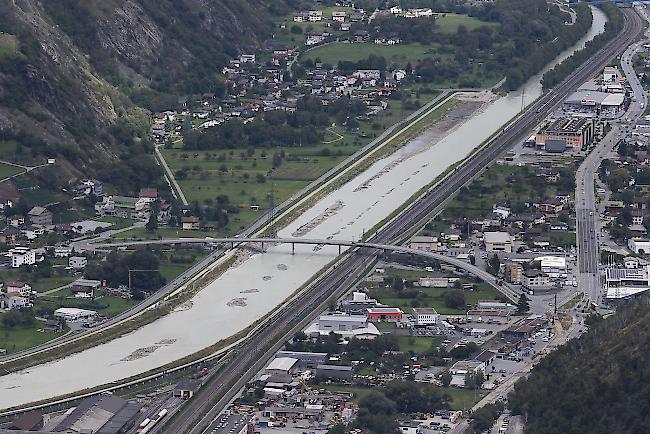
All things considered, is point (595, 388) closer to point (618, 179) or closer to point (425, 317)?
point (425, 317)

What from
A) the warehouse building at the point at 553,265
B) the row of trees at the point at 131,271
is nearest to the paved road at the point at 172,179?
the row of trees at the point at 131,271

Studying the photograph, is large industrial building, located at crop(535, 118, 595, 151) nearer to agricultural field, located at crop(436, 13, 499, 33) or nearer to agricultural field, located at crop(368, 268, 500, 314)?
agricultural field, located at crop(368, 268, 500, 314)

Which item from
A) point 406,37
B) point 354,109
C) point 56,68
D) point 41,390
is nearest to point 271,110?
point 354,109

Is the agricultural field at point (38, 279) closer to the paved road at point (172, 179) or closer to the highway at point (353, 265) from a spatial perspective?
the highway at point (353, 265)

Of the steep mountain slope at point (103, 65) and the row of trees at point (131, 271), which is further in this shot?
the steep mountain slope at point (103, 65)

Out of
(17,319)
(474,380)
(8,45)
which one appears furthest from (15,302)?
(8,45)

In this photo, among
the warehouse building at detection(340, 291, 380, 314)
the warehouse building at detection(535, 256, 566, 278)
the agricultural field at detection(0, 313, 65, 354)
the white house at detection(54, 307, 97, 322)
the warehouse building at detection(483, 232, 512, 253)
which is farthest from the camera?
the warehouse building at detection(483, 232, 512, 253)

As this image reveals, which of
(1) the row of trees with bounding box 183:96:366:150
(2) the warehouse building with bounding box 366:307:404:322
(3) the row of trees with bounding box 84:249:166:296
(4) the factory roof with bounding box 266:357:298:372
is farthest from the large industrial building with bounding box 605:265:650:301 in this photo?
(1) the row of trees with bounding box 183:96:366:150

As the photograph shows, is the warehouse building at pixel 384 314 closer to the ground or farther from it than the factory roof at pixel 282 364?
farther from it
